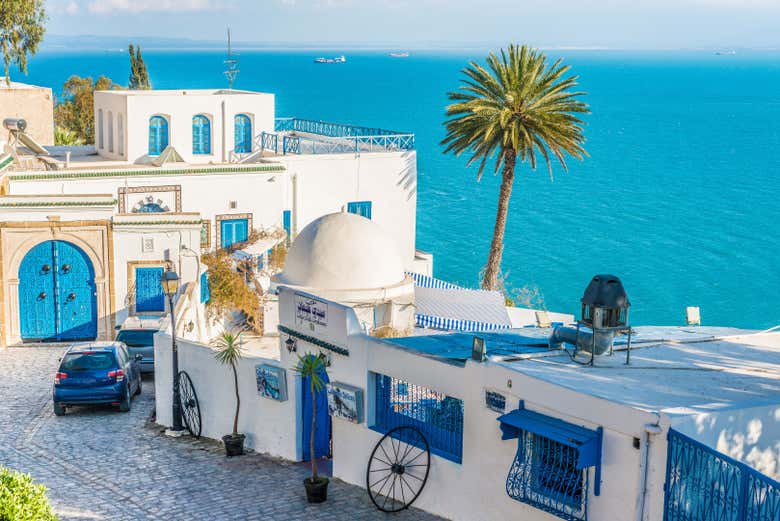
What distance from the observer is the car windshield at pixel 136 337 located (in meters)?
25.5

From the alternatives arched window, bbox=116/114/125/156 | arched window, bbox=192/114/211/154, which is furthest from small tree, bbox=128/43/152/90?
arched window, bbox=116/114/125/156

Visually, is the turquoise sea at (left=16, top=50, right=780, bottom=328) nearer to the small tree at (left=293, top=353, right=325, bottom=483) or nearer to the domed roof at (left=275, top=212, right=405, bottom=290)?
the domed roof at (left=275, top=212, right=405, bottom=290)

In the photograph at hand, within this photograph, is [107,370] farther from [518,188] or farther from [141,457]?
[518,188]

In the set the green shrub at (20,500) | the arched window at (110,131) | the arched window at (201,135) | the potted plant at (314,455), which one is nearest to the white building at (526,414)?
the potted plant at (314,455)

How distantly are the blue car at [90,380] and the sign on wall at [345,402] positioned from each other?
573 centimetres

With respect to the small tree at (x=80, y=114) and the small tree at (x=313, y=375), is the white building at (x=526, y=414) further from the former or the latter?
the small tree at (x=80, y=114)

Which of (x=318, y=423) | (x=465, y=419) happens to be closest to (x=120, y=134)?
(x=318, y=423)

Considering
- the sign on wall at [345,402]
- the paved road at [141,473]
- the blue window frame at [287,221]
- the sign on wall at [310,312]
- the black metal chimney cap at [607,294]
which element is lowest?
the paved road at [141,473]

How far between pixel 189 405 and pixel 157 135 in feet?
64.8

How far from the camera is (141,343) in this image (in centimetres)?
2553

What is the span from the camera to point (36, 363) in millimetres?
25812

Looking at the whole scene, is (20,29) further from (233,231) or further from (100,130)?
(233,231)

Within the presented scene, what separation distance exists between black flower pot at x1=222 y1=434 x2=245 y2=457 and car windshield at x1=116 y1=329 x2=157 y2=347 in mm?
7257

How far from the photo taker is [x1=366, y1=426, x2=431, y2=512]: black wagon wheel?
15.8 meters
